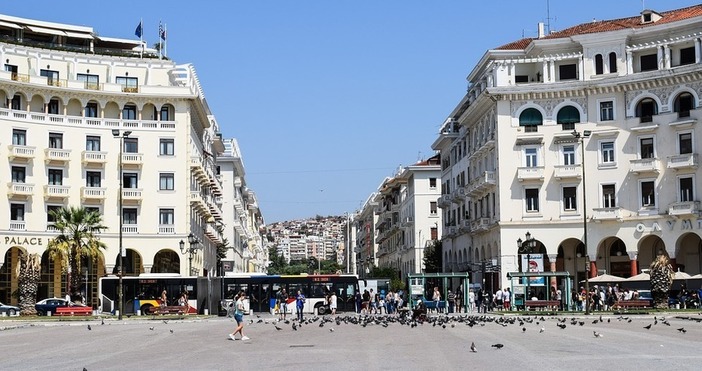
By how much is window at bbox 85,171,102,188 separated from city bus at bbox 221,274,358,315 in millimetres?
12991

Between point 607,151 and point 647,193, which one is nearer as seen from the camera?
point 647,193

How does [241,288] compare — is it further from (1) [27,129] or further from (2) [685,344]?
(2) [685,344]

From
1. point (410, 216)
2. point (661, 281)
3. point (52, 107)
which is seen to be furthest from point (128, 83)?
point (410, 216)

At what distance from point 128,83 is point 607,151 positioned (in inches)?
1320

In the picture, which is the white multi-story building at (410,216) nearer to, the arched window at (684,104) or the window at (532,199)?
the window at (532,199)

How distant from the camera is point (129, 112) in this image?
239 feet

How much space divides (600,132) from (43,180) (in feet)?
122

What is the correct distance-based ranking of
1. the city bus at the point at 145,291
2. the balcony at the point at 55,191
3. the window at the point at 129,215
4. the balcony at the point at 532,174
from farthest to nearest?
1. the window at the point at 129,215
2. the balcony at the point at 55,191
3. the balcony at the point at 532,174
4. the city bus at the point at 145,291


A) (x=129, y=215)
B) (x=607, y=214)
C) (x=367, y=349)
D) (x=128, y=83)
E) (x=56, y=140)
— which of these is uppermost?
(x=128, y=83)

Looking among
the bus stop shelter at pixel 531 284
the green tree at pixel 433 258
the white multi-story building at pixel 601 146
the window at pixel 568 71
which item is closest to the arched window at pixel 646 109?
the white multi-story building at pixel 601 146

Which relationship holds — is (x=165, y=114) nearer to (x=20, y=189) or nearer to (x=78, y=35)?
(x=78, y=35)

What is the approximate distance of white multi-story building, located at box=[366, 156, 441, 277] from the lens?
4333 inches

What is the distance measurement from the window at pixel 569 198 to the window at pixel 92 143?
31898 millimetres

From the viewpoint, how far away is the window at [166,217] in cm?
7256
